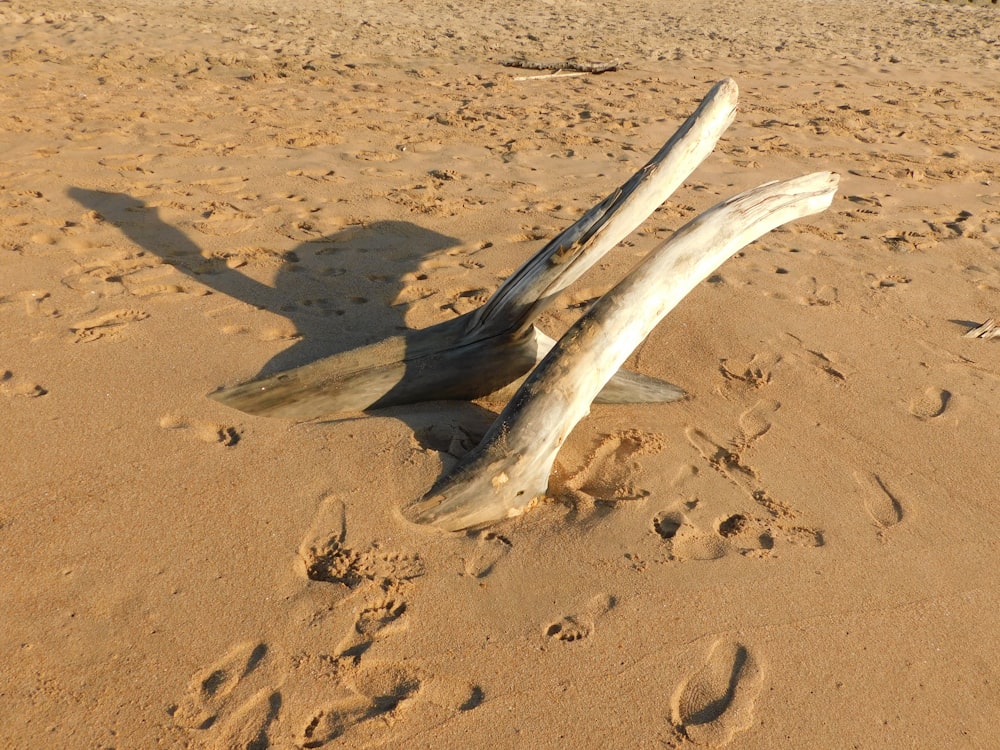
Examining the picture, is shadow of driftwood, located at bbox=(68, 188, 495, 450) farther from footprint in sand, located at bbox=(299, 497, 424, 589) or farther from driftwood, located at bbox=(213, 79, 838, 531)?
footprint in sand, located at bbox=(299, 497, 424, 589)

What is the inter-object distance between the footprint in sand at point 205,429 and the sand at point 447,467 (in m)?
0.02

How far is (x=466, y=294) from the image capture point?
4359 mm

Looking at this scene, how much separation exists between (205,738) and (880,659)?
1.83 metres

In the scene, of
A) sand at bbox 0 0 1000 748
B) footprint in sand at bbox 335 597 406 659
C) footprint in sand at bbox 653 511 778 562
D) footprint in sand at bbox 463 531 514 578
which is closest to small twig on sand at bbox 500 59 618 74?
sand at bbox 0 0 1000 748

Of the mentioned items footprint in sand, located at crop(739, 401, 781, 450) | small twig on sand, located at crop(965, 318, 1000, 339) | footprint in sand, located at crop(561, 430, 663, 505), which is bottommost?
small twig on sand, located at crop(965, 318, 1000, 339)

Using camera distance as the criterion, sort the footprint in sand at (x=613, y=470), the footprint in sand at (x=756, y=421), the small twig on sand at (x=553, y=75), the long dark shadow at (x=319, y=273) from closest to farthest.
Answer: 1. the footprint in sand at (x=613, y=470)
2. the footprint in sand at (x=756, y=421)
3. the long dark shadow at (x=319, y=273)
4. the small twig on sand at (x=553, y=75)

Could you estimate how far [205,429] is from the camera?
10.1 feet

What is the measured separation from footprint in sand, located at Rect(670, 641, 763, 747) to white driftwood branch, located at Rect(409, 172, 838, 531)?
2.61ft

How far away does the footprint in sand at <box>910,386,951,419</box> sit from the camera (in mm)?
3672

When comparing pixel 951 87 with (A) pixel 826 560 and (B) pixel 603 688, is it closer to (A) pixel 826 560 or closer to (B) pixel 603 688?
(A) pixel 826 560

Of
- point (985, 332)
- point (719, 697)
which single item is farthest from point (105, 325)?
point (985, 332)

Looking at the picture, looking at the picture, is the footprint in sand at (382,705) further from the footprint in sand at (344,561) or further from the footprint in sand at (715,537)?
the footprint in sand at (715,537)

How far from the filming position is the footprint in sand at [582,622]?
94.1 inches

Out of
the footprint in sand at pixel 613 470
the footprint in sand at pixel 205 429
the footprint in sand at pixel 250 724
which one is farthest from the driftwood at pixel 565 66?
the footprint in sand at pixel 250 724
